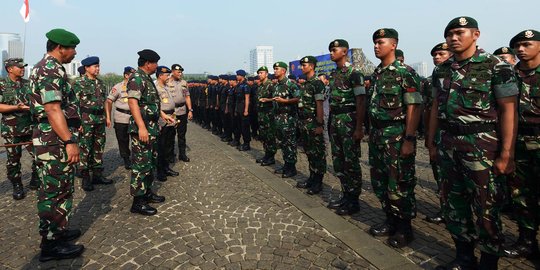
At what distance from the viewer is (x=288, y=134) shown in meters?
6.44

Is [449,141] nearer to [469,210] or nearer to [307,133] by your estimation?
[469,210]

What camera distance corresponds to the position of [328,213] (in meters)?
4.37

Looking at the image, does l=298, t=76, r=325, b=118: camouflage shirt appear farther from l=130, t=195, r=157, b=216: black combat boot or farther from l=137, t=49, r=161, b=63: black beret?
l=130, t=195, r=157, b=216: black combat boot

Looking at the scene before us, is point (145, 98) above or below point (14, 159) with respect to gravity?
above

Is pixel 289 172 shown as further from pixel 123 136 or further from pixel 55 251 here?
pixel 55 251

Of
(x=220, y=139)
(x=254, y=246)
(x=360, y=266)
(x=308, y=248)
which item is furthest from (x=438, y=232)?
(x=220, y=139)

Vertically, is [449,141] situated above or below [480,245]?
above

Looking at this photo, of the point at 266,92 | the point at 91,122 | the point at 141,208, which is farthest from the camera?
the point at 266,92

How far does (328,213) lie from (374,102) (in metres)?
1.71

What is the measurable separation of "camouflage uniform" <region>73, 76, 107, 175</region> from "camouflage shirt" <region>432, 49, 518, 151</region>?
5.80m

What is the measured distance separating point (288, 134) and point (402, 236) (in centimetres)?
342

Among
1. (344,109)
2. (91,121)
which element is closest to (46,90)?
(91,121)

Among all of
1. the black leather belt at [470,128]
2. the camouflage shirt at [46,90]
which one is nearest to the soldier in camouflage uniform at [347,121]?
the black leather belt at [470,128]

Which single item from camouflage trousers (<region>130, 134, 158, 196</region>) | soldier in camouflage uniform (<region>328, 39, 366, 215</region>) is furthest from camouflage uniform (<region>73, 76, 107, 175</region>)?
soldier in camouflage uniform (<region>328, 39, 366, 215</region>)
